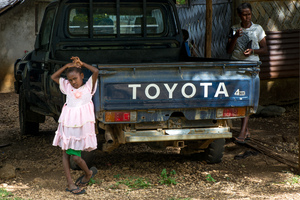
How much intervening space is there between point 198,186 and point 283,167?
4.44 ft

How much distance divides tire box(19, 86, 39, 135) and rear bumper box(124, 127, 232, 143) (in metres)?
3.00

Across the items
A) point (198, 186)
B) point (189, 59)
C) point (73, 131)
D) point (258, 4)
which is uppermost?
point (258, 4)

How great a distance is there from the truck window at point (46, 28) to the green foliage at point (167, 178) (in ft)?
8.51

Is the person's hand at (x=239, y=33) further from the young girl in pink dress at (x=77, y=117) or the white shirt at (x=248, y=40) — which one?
the young girl in pink dress at (x=77, y=117)

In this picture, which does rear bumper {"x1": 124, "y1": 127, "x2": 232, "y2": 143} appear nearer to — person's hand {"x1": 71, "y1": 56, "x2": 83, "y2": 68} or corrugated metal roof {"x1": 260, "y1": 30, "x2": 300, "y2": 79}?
person's hand {"x1": 71, "y1": 56, "x2": 83, "y2": 68}

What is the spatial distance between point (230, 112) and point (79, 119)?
5.41ft

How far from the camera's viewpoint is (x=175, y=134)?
17.1ft

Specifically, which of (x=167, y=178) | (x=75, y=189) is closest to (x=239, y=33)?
(x=167, y=178)

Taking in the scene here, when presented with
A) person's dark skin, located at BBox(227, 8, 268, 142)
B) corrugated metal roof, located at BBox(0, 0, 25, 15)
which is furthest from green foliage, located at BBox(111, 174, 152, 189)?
corrugated metal roof, located at BBox(0, 0, 25, 15)

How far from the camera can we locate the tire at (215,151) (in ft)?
19.4

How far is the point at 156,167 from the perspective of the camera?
233 inches

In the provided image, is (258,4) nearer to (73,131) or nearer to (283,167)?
(283,167)

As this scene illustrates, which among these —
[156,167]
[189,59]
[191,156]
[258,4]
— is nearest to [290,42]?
[258,4]

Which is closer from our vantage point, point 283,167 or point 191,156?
point 283,167
